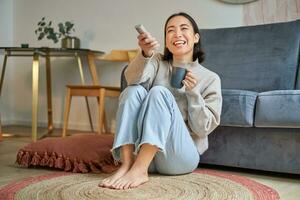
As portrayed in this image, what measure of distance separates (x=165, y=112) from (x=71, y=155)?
64 centimetres

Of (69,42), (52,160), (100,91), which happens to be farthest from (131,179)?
(69,42)

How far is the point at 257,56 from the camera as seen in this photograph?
2.40 meters

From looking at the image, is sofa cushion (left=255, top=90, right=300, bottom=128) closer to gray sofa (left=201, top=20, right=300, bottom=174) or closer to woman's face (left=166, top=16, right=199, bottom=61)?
gray sofa (left=201, top=20, right=300, bottom=174)

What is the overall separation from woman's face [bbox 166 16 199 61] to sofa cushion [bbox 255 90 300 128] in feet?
1.34

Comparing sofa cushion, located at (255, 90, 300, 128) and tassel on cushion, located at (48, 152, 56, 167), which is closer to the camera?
sofa cushion, located at (255, 90, 300, 128)

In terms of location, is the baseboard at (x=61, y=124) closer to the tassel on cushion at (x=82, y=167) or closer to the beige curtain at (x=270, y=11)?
the beige curtain at (x=270, y=11)

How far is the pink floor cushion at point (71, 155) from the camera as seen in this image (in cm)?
193

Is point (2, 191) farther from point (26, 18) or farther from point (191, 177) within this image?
point (26, 18)

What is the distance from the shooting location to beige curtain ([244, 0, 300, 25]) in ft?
9.14

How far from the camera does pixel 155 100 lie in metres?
1.56

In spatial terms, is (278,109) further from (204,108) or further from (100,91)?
(100,91)

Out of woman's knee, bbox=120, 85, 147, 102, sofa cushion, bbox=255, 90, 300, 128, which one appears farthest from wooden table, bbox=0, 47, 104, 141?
sofa cushion, bbox=255, 90, 300, 128

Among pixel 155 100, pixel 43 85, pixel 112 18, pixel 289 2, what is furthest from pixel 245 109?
pixel 43 85

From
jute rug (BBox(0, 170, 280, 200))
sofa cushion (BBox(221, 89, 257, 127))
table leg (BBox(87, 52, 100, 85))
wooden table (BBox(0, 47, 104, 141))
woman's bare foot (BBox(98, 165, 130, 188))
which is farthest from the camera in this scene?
table leg (BBox(87, 52, 100, 85))
